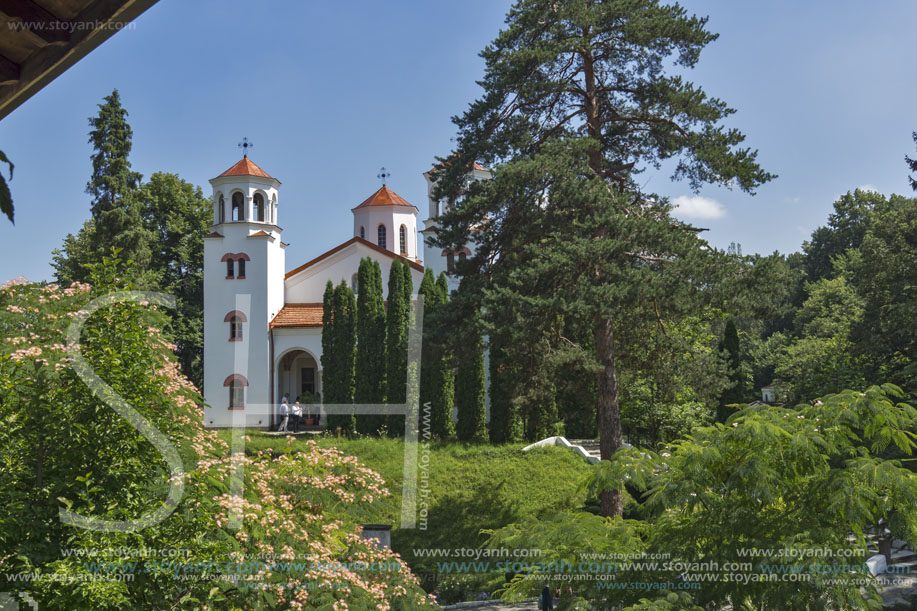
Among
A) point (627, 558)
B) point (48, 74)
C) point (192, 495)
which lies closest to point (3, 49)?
point (48, 74)

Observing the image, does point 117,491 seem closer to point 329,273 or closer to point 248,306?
point 248,306

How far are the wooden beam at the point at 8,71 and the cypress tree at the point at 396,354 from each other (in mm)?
23388

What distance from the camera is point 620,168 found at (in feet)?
49.8

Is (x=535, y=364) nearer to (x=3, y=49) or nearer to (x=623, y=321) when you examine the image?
(x=623, y=321)

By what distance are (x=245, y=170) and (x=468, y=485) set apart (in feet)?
55.1

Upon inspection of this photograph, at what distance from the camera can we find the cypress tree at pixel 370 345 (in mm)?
25234

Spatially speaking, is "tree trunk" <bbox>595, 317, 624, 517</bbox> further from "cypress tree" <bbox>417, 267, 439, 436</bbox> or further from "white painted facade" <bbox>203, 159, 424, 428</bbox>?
"white painted facade" <bbox>203, 159, 424, 428</bbox>

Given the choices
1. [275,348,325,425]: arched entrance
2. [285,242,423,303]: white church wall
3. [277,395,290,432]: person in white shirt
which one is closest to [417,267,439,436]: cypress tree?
[285,242,423,303]: white church wall

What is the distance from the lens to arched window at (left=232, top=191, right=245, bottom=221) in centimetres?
2903

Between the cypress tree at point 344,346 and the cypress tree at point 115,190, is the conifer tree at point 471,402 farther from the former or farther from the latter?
the cypress tree at point 115,190

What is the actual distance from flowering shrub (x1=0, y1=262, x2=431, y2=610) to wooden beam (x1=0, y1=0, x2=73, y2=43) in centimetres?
429

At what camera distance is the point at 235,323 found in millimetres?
28953

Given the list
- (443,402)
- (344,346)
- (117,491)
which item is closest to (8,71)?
(117,491)

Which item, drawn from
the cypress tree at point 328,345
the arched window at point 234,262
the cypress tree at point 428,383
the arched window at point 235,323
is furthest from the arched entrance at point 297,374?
the cypress tree at point 428,383
